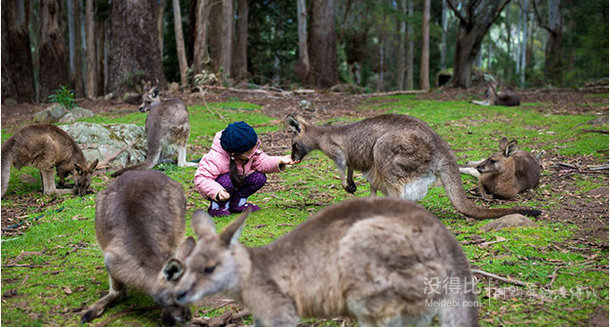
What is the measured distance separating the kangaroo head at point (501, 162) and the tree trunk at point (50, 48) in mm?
16356

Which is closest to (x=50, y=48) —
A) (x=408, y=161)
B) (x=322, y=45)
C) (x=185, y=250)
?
(x=322, y=45)

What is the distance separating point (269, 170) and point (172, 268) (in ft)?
10.2

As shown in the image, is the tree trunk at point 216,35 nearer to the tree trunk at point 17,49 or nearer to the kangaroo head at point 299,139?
the tree trunk at point 17,49

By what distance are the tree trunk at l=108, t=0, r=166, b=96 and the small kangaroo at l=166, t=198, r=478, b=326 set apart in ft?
38.8

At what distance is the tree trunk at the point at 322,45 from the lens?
1755cm

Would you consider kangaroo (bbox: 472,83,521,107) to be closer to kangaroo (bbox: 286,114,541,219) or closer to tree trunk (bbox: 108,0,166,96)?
tree trunk (bbox: 108,0,166,96)

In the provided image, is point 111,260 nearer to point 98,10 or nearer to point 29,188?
point 29,188

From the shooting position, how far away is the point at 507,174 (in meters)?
6.38

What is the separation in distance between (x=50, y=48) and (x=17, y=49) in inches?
41.2

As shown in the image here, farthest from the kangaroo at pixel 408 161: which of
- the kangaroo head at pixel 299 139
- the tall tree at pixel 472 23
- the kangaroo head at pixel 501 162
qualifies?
the tall tree at pixel 472 23

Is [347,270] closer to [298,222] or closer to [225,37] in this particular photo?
[298,222]

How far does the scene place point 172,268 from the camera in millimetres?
2824

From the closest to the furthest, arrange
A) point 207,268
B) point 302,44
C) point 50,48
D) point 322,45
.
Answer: point 207,268 < point 302,44 < point 322,45 < point 50,48

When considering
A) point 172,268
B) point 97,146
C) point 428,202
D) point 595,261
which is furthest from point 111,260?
point 97,146
